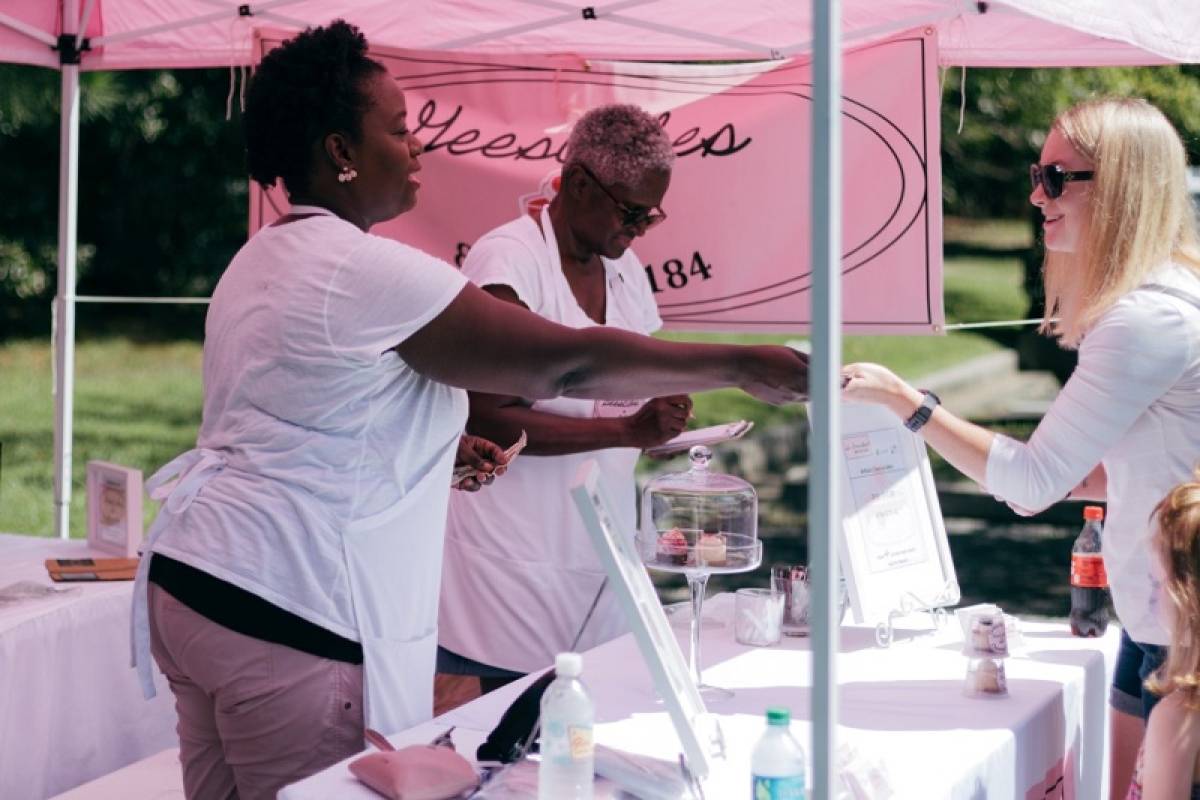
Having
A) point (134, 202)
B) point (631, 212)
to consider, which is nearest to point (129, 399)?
point (134, 202)

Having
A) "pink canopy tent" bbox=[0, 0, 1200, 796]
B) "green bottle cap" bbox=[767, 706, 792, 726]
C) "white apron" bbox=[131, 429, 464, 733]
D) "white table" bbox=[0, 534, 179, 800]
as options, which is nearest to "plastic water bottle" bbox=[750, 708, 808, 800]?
"green bottle cap" bbox=[767, 706, 792, 726]

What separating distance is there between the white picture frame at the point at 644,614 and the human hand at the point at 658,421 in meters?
0.94

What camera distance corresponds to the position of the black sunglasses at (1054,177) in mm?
2729

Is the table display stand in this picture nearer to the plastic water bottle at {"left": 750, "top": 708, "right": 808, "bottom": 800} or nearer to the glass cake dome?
the glass cake dome

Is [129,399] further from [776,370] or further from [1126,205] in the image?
[776,370]

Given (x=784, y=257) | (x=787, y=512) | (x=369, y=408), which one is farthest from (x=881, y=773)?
(x=787, y=512)

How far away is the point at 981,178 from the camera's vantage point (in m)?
17.4

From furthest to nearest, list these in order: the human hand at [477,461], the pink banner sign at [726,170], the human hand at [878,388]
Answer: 1. the pink banner sign at [726,170]
2. the human hand at [878,388]
3. the human hand at [477,461]

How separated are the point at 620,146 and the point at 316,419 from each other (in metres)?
1.28

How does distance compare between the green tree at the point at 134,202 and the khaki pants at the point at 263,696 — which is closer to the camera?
the khaki pants at the point at 263,696

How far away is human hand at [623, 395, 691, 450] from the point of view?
3.11 m

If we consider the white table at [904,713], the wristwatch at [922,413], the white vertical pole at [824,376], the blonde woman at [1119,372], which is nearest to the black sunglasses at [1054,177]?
the blonde woman at [1119,372]

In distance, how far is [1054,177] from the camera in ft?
9.05

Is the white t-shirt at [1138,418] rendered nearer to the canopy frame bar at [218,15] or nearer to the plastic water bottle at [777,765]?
the plastic water bottle at [777,765]
